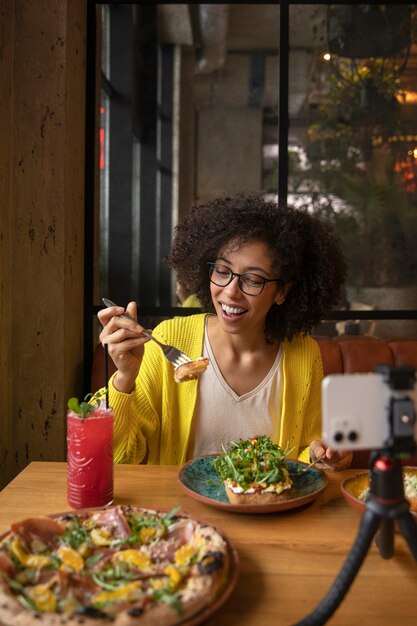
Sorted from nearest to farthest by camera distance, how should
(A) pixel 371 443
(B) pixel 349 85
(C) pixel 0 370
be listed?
(A) pixel 371 443 → (C) pixel 0 370 → (B) pixel 349 85

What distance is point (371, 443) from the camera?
0.80m

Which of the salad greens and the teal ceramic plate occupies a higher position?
the salad greens

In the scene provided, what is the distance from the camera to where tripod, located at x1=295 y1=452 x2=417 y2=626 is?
0.81 meters

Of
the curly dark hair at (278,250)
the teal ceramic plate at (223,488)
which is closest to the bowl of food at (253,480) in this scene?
the teal ceramic plate at (223,488)

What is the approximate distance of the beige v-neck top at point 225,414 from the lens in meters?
1.96

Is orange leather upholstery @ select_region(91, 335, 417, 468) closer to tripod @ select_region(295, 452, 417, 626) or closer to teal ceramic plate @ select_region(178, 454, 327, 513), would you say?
teal ceramic plate @ select_region(178, 454, 327, 513)

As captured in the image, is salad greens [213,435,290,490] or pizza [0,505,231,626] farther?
salad greens [213,435,290,490]

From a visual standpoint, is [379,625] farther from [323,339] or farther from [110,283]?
[110,283]

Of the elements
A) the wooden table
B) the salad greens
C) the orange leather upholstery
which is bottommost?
the wooden table

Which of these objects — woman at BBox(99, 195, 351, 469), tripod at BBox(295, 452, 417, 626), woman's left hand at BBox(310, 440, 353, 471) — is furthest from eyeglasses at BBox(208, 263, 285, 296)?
tripod at BBox(295, 452, 417, 626)

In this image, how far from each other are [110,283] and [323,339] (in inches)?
58.1

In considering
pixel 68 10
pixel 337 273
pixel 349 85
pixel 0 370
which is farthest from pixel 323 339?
pixel 349 85

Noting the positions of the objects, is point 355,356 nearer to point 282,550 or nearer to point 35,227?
point 35,227

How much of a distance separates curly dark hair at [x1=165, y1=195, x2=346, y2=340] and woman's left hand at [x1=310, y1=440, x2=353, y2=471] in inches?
22.0
